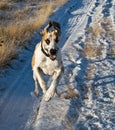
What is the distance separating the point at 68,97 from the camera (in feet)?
21.1

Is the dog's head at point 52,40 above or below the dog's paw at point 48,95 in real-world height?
above

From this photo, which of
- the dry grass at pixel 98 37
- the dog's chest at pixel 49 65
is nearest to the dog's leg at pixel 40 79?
the dog's chest at pixel 49 65

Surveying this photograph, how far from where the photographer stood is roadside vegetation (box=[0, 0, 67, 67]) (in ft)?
28.4

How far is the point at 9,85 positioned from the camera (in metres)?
7.15

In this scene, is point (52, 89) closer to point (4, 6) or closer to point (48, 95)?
point (48, 95)

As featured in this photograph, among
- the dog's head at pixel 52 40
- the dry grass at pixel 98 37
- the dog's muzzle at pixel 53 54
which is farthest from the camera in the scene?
the dry grass at pixel 98 37

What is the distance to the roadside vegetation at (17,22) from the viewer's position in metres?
8.66

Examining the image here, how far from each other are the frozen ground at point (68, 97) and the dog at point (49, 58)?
25 cm

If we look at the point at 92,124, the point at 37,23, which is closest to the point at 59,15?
the point at 37,23

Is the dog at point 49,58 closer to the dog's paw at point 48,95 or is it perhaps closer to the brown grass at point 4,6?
the dog's paw at point 48,95

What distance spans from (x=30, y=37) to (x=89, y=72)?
3156 millimetres

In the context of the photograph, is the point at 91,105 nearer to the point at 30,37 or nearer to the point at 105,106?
the point at 105,106

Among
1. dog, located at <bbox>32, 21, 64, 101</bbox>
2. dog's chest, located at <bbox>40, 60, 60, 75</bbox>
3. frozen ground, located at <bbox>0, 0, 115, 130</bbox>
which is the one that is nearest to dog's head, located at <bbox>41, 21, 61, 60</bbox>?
dog, located at <bbox>32, 21, 64, 101</bbox>

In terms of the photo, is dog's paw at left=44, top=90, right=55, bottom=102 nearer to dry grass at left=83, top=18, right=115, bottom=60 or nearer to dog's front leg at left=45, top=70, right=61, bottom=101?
dog's front leg at left=45, top=70, right=61, bottom=101
